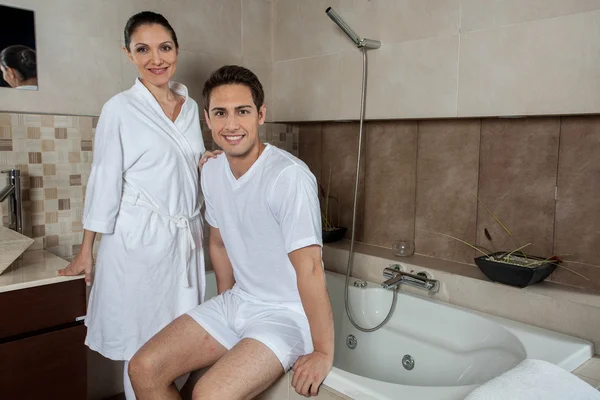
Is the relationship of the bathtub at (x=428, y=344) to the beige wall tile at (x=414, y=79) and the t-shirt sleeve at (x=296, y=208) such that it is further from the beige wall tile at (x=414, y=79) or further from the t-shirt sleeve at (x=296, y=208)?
the beige wall tile at (x=414, y=79)

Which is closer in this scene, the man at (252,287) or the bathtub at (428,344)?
the man at (252,287)

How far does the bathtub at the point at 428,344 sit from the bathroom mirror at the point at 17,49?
1.15 metres

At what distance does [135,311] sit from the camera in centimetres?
179

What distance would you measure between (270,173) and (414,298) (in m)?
0.96

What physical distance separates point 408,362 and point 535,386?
939 millimetres

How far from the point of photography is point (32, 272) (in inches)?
73.7

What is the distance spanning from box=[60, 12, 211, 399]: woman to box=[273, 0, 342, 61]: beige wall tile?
940mm

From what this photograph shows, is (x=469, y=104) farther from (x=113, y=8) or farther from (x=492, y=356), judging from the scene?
(x=113, y=8)

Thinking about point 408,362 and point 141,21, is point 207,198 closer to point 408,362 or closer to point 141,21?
point 141,21

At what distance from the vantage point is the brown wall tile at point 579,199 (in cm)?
192

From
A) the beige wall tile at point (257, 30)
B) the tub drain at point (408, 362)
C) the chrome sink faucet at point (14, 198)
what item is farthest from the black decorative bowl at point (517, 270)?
the chrome sink faucet at point (14, 198)

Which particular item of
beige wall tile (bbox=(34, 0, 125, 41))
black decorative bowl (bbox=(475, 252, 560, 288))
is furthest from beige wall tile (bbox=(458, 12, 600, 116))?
beige wall tile (bbox=(34, 0, 125, 41))

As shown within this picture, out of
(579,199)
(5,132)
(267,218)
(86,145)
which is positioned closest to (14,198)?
(5,132)

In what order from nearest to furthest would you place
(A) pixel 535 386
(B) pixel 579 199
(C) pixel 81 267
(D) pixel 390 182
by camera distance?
(A) pixel 535 386 → (C) pixel 81 267 → (B) pixel 579 199 → (D) pixel 390 182
